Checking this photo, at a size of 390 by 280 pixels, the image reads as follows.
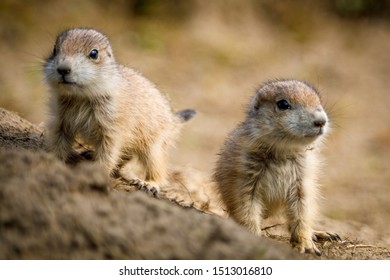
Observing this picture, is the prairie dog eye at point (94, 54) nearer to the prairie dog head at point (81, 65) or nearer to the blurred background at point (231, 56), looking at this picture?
the prairie dog head at point (81, 65)

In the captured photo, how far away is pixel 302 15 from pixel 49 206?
1459 centimetres

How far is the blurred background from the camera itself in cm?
1370

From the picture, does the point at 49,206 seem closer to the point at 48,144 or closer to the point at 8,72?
the point at 48,144

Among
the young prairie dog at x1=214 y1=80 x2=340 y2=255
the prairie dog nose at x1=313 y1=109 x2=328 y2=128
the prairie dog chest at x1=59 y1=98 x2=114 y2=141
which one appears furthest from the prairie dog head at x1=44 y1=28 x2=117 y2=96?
the prairie dog nose at x1=313 y1=109 x2=328 y2=128

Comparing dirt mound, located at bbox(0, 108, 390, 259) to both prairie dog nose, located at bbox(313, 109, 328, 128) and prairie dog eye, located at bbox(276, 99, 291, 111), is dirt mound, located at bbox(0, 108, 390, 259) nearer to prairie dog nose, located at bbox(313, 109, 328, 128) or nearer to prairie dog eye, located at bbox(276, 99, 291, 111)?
prairie dog nose, located at bbox(313, 109, 328, 128)

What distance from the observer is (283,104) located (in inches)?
268

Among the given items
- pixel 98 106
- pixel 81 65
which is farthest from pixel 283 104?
pixel 81 65

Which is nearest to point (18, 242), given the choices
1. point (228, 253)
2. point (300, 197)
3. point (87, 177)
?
point (87, 177)

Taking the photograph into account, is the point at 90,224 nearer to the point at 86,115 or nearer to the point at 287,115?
the point at 86,115

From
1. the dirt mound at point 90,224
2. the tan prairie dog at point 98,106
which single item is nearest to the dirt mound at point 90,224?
the dirt mound at point 90,224

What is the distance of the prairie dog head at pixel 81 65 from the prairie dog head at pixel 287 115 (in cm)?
164

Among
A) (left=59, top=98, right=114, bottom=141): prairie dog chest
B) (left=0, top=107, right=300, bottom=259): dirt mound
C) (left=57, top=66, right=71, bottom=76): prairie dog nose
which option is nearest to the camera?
(left=0, top=107, right=300, bottom=259): dirt mound

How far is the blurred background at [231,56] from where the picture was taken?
1370cm

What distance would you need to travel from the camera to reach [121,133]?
23.8 ft
